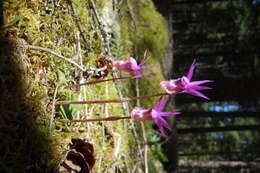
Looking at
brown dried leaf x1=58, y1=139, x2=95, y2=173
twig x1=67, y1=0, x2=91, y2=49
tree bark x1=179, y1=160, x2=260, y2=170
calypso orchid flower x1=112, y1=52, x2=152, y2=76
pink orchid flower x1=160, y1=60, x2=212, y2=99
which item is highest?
twig x1=67, y1=0, x2=91, y2=49

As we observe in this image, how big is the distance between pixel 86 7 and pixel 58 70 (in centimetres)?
49

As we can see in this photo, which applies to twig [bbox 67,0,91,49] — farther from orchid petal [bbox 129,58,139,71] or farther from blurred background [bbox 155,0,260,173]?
blurred background [bbox 155,0,260,173]

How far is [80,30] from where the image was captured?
1329mm

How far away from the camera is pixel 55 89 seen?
102cm

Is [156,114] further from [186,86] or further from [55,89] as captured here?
[55,89]

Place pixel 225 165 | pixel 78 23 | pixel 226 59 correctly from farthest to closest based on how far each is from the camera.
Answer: pixel 225 165
pixel 226 59
pixel 78 23

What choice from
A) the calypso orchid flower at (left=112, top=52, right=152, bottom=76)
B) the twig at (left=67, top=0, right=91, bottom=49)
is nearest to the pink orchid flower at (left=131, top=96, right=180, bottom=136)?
the calypso orchid flower at (left=112, top=52, right=152, bottom=76)

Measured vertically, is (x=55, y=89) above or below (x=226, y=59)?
below

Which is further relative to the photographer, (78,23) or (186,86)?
(78,23)

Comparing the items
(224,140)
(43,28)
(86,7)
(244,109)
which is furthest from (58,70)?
(224,140)

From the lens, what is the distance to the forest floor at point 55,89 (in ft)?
2.68

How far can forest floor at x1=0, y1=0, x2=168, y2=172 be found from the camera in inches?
32.1

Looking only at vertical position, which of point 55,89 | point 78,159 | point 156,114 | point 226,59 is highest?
point 226,59

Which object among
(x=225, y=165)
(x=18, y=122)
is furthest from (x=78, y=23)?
(x=225, y=165)
